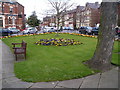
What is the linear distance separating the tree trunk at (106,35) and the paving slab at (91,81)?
0.74 metres

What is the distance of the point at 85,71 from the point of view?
214 inches

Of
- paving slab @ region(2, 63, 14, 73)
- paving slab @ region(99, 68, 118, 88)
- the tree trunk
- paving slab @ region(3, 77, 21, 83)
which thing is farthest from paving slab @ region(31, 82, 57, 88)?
the tree trunk

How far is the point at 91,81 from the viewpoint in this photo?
459 centimetres

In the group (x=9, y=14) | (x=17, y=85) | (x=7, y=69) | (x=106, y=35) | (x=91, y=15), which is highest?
(x=91, y=15)

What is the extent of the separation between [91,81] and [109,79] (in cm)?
64

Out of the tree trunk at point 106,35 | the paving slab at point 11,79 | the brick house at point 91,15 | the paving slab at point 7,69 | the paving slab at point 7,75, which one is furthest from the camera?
the brick house at point 91,15

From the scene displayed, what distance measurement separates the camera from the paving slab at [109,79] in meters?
4.25

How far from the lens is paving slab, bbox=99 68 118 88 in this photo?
4246 millimetres

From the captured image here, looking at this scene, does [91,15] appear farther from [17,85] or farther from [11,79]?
[17,85]

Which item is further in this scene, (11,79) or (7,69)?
(7,69)

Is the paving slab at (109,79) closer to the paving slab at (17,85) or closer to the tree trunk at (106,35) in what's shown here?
the tree trunk at (106,35)

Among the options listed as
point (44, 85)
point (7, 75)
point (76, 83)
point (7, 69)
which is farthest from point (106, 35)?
point (7, 69)

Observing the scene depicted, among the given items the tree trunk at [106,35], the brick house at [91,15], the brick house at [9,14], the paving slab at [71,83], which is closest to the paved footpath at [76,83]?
the paving slab at [71,83]

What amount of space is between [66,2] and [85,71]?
21.4 m
